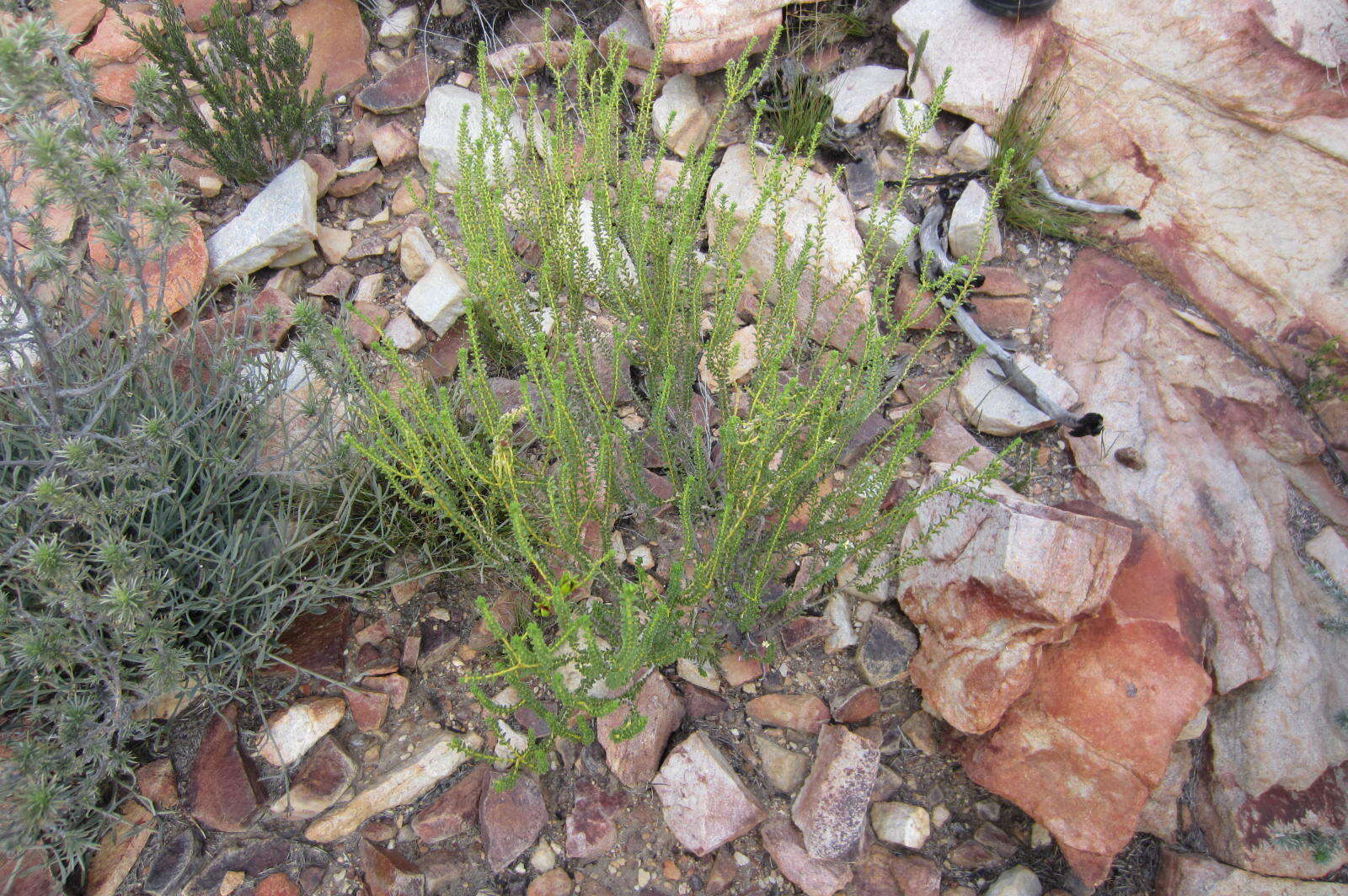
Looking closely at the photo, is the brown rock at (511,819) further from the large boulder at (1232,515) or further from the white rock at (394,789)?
the large boulder at (1232,515)

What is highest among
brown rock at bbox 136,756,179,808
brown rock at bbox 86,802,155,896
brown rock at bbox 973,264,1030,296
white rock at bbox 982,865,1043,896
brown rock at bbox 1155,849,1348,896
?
brown rock at bbox 136,756,179,808

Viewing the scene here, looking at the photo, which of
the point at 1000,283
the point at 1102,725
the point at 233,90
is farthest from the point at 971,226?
the point at 233,90

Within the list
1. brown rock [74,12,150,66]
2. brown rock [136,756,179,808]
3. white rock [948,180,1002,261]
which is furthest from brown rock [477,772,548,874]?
brown rock [74,12,150,66]

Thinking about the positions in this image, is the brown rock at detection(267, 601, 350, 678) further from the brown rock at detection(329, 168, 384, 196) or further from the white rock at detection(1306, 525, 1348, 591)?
the white rock at detection(1306, 525, 1348, 591)

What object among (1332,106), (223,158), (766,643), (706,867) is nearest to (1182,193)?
(1332,106)

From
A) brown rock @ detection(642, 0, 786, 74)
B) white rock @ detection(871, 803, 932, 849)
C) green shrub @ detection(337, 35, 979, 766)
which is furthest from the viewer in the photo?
brown rock @ detection(642, 0, 786, 74)
